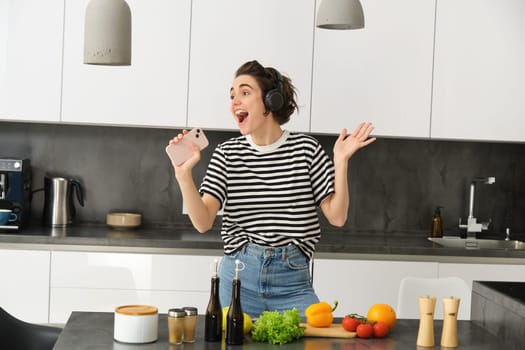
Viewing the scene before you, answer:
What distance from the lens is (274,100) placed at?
306 centimetres

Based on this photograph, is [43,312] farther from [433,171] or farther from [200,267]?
[433,171]

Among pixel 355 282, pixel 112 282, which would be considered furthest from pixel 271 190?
pixel 112 282

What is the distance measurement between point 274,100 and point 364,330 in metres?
0.95

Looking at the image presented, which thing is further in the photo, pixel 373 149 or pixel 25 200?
pixel 373 149

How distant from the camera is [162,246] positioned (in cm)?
419

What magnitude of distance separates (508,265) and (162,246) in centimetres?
178

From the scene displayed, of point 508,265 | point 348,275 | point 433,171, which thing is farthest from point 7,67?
point 508,265

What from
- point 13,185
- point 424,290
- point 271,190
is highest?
point 271,190

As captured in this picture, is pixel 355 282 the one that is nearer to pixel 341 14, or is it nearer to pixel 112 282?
pixel 112 282

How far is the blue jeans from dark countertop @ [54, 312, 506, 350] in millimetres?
280

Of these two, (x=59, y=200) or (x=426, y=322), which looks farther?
(x=59, y=200)

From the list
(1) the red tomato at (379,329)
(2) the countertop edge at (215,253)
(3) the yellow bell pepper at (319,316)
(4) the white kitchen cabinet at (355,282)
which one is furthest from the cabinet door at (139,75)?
(1) the red tomato at (379,329)

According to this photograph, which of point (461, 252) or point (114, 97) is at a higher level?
point (114, 97)

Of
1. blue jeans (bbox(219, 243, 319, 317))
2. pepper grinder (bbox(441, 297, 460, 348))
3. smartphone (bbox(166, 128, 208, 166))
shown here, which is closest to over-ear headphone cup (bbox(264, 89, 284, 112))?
smartphone (bbox(166, 128, 208, 166))
